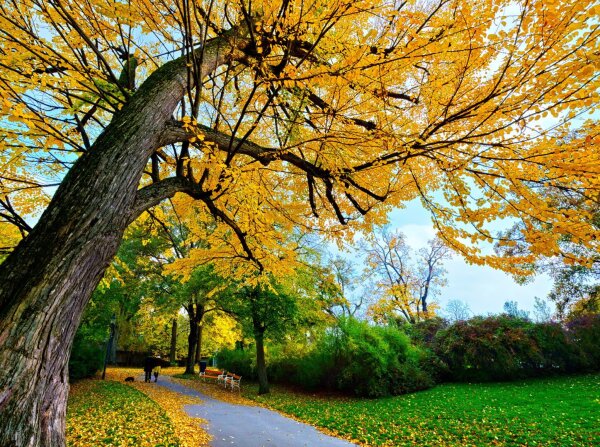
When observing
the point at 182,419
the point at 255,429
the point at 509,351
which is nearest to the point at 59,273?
the point at 255,429

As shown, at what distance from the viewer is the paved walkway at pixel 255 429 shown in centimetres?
558

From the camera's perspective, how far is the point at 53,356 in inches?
63.9

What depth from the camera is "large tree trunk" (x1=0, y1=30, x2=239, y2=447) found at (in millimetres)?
1467

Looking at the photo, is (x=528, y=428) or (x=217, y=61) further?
(x=528, y=428)

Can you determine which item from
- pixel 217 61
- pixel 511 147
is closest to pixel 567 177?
pixel 511 147

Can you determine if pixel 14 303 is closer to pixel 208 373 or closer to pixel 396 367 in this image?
pixel 396 367

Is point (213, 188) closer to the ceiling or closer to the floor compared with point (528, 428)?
closer to the ceiling

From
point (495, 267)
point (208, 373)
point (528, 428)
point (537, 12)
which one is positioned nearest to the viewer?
point (537, 12)

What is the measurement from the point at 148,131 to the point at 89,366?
1469 cm

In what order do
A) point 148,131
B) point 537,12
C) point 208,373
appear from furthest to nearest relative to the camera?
point 208,373, point 148,131, point 537,12

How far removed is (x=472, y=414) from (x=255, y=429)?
507 centimetres

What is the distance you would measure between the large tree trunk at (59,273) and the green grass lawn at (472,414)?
5.73 m

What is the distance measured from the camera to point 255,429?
6.45 m

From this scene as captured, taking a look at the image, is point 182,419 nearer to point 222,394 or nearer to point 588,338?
point 222,394
